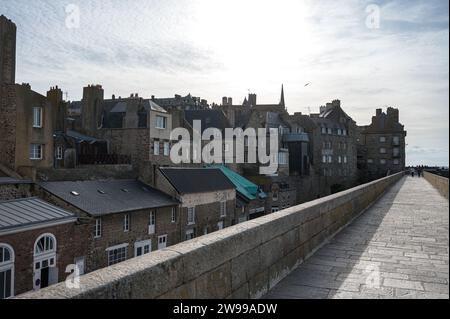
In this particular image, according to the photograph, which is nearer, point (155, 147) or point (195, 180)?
point (195, 180)

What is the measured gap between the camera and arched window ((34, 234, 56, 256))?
20156 millimetres

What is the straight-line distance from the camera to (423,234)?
9.30 metres

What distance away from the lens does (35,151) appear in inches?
1305

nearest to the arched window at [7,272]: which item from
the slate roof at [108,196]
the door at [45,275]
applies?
the door at [45,275]

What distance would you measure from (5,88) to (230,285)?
33.1 metres

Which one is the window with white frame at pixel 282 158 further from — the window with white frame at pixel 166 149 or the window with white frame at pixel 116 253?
the window with white frame at pixel 116 253

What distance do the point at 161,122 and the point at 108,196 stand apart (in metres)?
17.7

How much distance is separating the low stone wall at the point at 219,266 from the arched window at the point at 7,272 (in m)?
16.1

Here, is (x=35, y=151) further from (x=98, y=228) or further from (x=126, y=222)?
(x=98, y=228)

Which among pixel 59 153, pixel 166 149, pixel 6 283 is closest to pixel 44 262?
pixel 6 283

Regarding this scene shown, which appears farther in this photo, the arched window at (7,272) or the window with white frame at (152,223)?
the window with white frame at (152,223)

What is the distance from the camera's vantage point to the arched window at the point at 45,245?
20156 mm

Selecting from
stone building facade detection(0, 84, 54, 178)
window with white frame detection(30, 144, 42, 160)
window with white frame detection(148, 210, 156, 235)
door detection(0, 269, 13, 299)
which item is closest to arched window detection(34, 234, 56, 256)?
door detection(0, 269, 13, 299)
